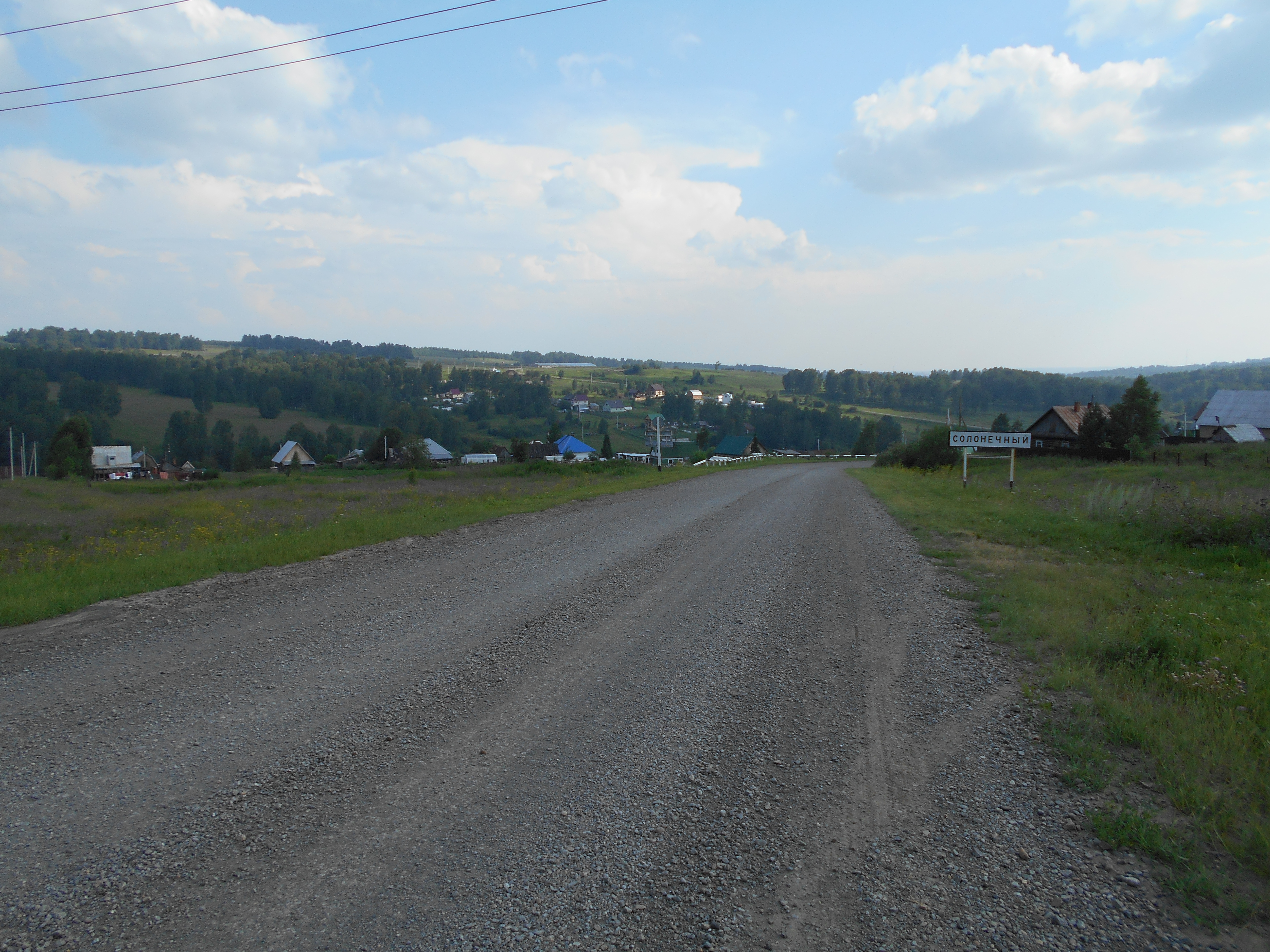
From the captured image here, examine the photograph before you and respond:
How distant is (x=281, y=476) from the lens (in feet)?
160

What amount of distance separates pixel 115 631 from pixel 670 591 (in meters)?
5.96

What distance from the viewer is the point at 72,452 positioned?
208 ft

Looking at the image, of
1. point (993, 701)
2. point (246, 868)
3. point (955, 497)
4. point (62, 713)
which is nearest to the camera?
point (246, 868)

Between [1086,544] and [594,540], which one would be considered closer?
[1086,544]

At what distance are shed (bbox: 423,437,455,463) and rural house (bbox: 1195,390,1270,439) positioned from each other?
75929 millimetres

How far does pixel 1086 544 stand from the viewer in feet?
38.4

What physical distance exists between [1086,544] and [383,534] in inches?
496

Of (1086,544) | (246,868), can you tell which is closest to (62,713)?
(246,868)

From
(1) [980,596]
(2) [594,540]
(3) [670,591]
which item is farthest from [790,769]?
(2) [594,540]

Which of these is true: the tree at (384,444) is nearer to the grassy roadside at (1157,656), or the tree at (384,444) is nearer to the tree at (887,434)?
the tree at (887,434)

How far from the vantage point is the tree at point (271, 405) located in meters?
116

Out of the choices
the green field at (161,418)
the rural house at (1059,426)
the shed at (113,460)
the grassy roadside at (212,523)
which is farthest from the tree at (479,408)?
the rural house at (1059,426)

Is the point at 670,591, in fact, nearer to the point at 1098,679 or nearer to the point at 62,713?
the point at 1098,679

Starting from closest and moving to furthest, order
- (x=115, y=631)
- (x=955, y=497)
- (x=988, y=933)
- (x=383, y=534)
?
1. (x=988, y=933)
2. (x=115, y=631)
3. (x=383, y=534)
4. (x=955, y=497)
